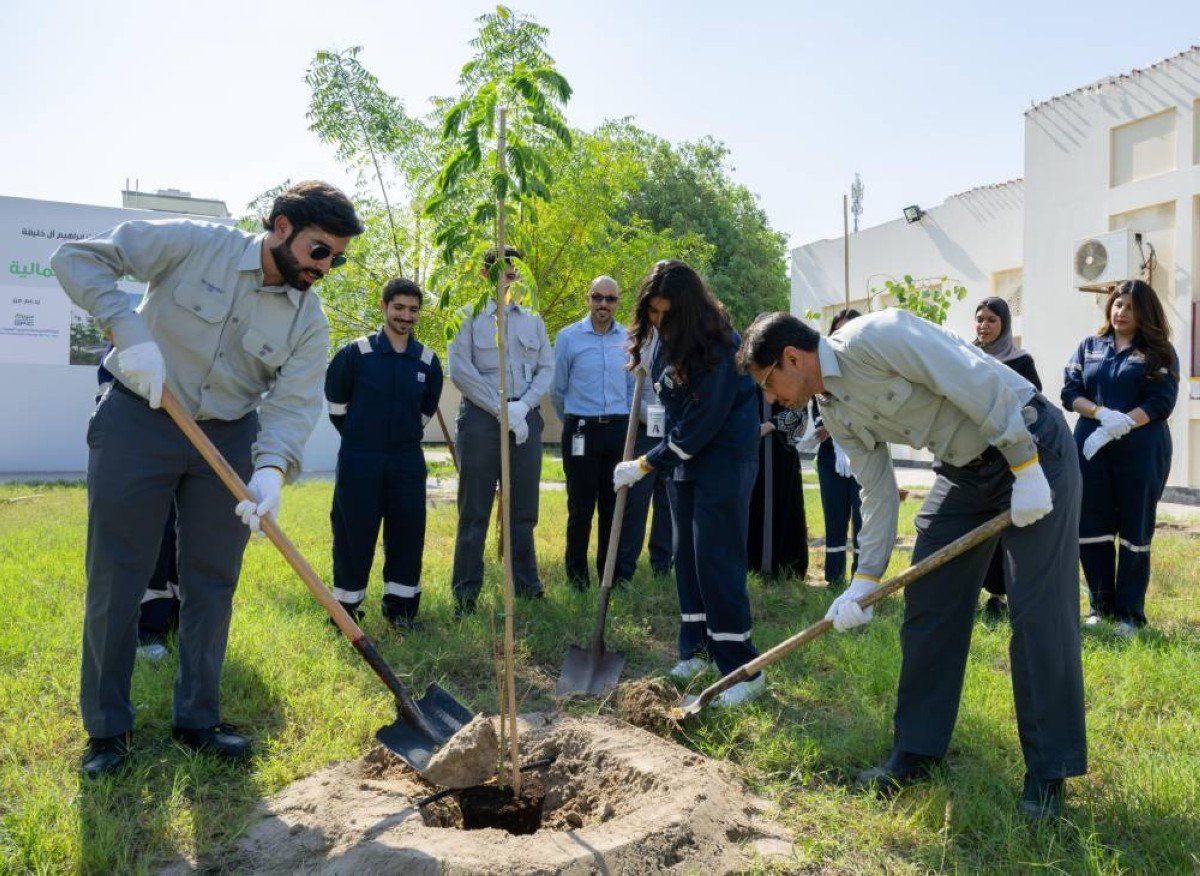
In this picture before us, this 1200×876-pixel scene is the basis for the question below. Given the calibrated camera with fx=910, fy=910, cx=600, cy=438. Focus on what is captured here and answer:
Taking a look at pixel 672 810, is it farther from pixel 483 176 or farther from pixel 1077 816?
pixel 483 176

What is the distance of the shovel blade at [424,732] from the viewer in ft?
10.5

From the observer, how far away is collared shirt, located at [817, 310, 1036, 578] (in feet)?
9.13

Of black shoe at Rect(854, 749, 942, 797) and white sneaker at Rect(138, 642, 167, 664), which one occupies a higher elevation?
white sneaker at Rect(138, 642, 167, 664)

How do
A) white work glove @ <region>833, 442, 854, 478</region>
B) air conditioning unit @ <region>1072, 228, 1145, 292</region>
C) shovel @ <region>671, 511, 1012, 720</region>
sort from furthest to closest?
air conditioning unit @ <region>1072, 228, 1145, 292</region> → white work glove @ <region>833, 442, 854, 478</region> → shovel @ <region>671, 511, 1012, 720</region>

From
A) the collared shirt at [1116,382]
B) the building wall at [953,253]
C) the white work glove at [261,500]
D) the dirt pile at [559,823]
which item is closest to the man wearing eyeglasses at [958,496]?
the dirt pile at [559,823]

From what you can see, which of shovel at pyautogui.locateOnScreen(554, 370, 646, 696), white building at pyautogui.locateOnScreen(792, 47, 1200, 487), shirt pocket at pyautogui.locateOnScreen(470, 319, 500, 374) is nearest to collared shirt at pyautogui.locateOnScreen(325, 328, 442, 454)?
shirt pocket at pyautogui.locateOnScreen(470, 319, 500, 374)

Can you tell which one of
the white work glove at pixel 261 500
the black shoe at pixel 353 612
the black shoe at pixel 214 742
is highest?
the white work glove at pixel 261 500

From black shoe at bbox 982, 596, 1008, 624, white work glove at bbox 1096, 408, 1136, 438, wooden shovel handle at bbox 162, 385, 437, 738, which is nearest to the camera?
wooden shovel handle at bbox 162, 385, 437, 738

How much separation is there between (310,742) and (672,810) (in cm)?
148

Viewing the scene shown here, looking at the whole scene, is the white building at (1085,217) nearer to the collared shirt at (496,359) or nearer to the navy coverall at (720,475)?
the collared shirt at (496,359)

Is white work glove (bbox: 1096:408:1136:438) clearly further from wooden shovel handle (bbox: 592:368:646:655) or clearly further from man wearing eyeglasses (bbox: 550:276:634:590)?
man wearing eyeglasses (bbox: 550:276:634:590)

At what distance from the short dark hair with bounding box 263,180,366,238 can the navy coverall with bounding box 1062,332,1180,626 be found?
13.8ft

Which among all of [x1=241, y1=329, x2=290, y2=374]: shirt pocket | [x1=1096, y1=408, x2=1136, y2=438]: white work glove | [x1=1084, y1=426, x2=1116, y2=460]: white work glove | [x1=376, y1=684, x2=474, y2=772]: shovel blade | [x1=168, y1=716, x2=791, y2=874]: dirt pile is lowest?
[x1=168, y1=716, x2=791, y2=874]: dirt pile

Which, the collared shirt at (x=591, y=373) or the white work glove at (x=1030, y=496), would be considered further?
the collared shirt at (x=591, y=373)
